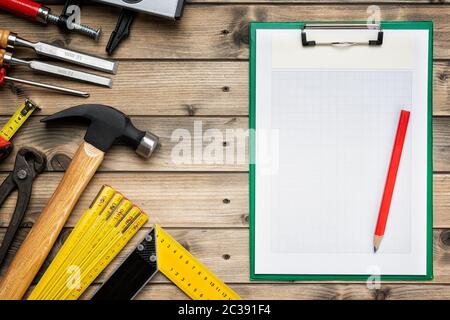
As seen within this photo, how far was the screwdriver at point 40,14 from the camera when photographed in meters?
1.11

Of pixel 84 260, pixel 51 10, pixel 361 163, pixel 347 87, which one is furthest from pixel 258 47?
pixel 84 260

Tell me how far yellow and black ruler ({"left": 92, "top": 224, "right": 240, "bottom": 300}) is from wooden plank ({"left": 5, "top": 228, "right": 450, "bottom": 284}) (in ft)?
0.05

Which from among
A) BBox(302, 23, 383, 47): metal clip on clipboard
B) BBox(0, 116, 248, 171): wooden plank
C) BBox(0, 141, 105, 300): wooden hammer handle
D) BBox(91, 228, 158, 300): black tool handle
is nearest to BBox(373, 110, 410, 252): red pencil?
BBox(302, 23, 383, 47): metal clip on clipboard

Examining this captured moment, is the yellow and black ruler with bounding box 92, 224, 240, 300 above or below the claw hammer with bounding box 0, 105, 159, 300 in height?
below

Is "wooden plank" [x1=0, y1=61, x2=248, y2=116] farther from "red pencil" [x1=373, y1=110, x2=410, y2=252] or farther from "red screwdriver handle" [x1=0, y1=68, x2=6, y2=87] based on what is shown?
"red pencil" [x1=373, y1=110, x2=410, y2=252]

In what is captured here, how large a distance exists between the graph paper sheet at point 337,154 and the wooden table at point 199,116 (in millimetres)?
34

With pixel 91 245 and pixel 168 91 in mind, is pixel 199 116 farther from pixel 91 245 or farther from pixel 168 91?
pixel 91 245

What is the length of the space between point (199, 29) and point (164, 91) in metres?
0.14

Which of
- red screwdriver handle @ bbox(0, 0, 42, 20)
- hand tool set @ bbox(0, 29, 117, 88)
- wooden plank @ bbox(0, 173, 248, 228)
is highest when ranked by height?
red screwdriver handle @ bbox(0, 0, 42, 20)

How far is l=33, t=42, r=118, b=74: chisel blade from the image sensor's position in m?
1.12

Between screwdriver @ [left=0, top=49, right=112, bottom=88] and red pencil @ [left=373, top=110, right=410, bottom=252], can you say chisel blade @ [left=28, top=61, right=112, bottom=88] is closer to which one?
screwdriver @ [left=0, top=49, right=112, bottom=88]

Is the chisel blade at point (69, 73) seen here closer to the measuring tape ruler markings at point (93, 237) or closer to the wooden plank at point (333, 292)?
the measuring tape ruler markings at point (93, 237)


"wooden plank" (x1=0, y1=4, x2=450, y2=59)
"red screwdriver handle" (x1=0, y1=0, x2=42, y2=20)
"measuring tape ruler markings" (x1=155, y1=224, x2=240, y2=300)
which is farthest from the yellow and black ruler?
"red screwdriver handle" (x1=0, y1=0, x2=42, y2=20)
